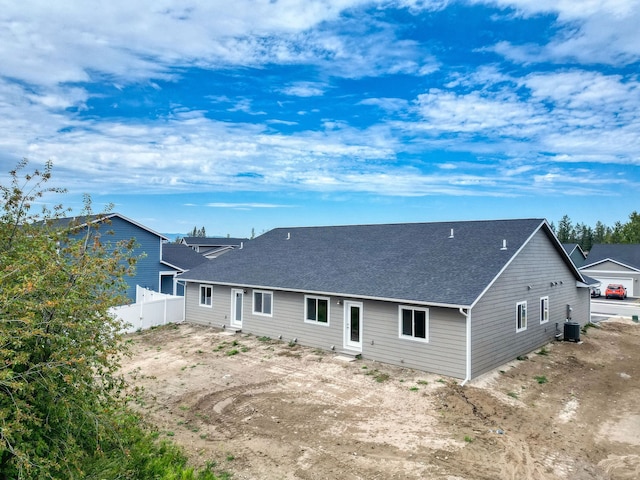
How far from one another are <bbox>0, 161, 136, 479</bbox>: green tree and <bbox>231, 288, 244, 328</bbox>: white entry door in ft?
45.2

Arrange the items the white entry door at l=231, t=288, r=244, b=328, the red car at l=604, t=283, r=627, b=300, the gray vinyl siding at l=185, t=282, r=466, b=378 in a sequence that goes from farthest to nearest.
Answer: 1. the red car at l=604, t=283, r=627, b=300
2. the white entry door at l=231, t=288, r=244, b=328
3. the gray vinyl siding at l=185, t=282, r=466, b=378

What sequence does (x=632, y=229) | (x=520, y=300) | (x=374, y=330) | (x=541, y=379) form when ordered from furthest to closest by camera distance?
1. (x=632, y=229)
2. (x=520, y=300)
3. (x=374, y=330)
4. (x=541, y=379)

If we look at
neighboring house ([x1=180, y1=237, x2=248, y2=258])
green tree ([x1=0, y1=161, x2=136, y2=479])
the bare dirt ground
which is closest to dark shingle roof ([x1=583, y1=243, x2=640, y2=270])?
the bare dirt ground

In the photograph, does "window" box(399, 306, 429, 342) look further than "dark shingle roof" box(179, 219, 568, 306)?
No

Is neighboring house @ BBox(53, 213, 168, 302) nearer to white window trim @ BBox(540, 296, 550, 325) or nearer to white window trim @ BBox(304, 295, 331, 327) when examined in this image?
white window trim @ BBox(304, 295, 331, 327)

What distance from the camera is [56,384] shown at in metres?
4.61

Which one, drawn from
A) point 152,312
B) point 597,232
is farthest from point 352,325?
point 597,232

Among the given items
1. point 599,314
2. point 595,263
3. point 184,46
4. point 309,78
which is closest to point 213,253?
point 309,78

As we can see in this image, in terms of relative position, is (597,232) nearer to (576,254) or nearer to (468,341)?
(576,254)

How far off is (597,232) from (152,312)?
109 metres

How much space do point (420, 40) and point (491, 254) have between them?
11.0 meters

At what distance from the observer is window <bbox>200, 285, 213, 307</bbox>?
21.0m

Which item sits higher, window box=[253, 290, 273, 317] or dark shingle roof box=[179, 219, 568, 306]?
dark shingle roof box=[179, 219, 568, 306]

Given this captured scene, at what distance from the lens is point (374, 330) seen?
572 inches
